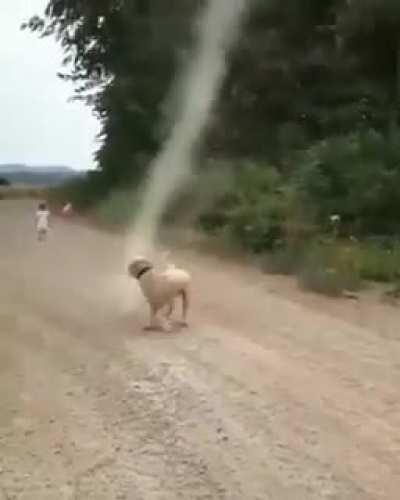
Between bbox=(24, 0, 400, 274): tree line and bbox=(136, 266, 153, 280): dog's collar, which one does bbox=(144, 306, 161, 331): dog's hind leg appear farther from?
bbox=(24, 0, 400, 274): tree line

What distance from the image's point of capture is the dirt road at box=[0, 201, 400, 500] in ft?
18.6

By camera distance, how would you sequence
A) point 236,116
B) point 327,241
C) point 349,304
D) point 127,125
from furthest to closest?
point 127,125, point 236,116, point 327,241, point 349,304

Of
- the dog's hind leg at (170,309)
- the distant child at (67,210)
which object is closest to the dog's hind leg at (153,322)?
the dog's hind leg at (170,309)

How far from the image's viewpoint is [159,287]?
9.32 m

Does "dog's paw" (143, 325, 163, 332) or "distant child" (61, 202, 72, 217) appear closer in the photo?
"dog's paw" (143, 325, 163, 332)

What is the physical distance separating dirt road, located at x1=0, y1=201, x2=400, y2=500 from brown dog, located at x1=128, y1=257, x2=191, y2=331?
0.70 ft

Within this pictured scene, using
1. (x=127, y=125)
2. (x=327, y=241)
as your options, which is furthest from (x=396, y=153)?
(x=127, y=125)

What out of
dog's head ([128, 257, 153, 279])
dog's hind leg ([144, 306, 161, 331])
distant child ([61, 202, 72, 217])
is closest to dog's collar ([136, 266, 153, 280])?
dog's head ([128, 257, 153, 279])

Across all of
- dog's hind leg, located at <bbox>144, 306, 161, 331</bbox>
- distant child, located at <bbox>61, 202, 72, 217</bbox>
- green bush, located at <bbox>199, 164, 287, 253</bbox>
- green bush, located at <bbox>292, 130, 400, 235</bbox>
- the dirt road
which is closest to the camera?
the dirt road

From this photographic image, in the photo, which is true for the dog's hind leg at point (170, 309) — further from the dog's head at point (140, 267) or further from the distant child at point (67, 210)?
the distant child at point (67, 210)

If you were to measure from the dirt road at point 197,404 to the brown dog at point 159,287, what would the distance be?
0.21 metres

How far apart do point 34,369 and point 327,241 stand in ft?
25.9

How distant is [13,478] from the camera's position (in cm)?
582

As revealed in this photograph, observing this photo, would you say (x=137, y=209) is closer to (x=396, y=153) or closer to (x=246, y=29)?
(x=246, y=29)
